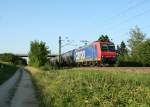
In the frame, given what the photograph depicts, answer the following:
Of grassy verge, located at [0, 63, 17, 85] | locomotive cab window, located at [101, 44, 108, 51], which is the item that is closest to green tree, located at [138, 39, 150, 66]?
locomotive cab window, located at [101, 44, 108, 51]

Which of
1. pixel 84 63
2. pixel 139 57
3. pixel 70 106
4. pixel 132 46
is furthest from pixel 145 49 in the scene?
pixel 70 106

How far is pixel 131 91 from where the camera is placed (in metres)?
13.8

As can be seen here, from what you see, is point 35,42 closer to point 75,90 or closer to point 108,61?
point 108,61

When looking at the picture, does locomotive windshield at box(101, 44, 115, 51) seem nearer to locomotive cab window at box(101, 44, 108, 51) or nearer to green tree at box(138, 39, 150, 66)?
locomotive cab window at box(101, 44, 108, 51)

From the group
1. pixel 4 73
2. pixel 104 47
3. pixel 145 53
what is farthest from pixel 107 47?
pixel 145 53

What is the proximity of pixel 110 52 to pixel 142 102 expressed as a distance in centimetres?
3987

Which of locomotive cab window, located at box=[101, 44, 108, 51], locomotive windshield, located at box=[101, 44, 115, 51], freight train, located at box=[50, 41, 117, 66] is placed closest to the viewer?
freight train, located at box=[50, 41, 117, 66]

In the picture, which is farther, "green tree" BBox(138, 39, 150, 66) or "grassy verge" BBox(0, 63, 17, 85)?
"green tree" BBox(138, 39, 150, 66)

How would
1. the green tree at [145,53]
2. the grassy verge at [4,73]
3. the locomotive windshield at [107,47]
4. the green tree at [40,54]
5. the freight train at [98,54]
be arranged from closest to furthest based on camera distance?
the grassy verge at [4,73] → the freight train at [98,54] → the locomotive windshield at [107,47] → the green tree at [145,53] → the green tree at [40,54]

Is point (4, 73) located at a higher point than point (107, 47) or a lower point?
lower

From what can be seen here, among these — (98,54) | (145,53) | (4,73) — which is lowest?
(4,73)

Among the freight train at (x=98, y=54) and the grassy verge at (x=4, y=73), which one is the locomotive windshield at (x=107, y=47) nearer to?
the freight train at (x=98, y=54)

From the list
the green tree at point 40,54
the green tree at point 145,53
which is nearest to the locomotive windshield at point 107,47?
the green tree at point 145,53

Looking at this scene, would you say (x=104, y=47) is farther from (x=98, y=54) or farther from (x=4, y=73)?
(x=4, y=73)
